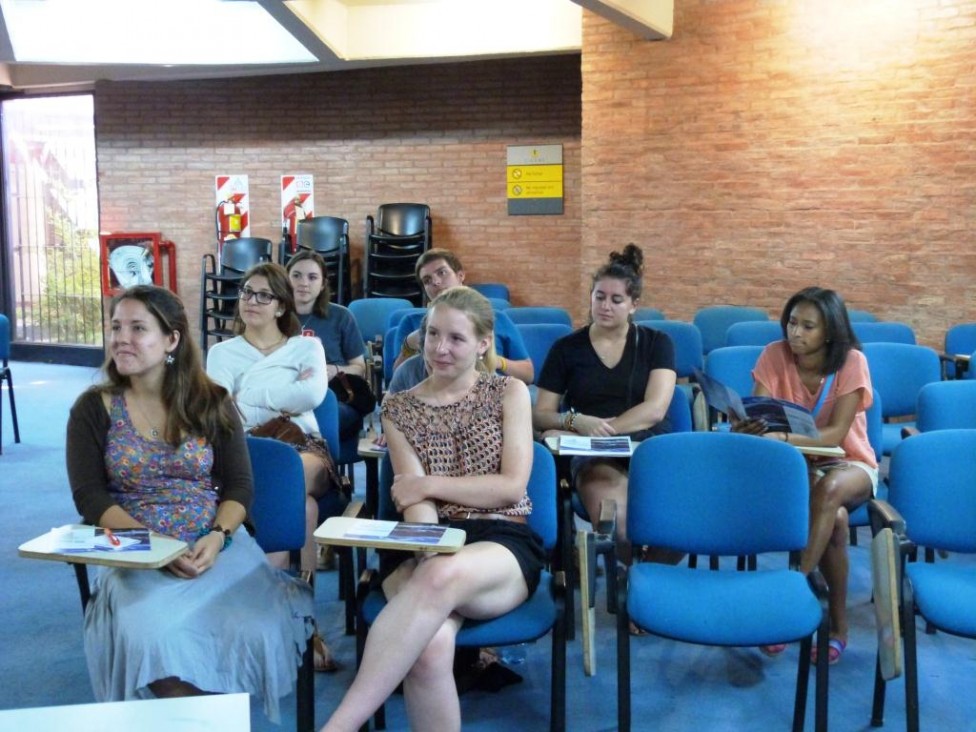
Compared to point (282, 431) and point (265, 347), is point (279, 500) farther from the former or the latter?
point (265, 347)

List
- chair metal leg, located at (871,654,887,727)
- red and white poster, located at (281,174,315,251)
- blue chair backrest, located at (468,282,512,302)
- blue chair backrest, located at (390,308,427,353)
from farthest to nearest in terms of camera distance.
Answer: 1. red and white poster, located at (281,174,315,251)
2. blue chair backrest, located at (468,282,512,302)
3. blue chair backrest, located at (390,308,427,353)
4. chair metal leg, located at (871,654,887,727)

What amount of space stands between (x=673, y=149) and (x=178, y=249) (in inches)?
230

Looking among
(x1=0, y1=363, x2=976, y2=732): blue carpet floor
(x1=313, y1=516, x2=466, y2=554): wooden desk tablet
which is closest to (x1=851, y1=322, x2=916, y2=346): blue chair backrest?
(x1=0, y1=363, x2=976, y2=732): blue carpet floor

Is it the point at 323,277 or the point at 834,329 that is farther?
the point at 323,277

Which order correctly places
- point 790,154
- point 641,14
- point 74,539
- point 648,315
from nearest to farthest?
point 74,539, point 648,315, point 641,14, point 790,154

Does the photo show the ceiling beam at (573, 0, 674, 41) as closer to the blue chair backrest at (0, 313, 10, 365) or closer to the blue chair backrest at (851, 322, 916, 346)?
the blue chair backrest at (851, 322, 916, 346)

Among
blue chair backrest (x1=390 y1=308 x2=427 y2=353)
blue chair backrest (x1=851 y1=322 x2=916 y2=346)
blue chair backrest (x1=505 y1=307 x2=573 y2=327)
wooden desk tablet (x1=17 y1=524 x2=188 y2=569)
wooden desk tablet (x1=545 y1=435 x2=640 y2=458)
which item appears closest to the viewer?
wooden desk tablet (x1=17 y1=524 x2=188 y2=569)

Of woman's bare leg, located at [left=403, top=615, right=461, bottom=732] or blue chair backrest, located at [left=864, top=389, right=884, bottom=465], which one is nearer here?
woman's bare leg, located at [left=403, top=615, right=461, bottom=732]

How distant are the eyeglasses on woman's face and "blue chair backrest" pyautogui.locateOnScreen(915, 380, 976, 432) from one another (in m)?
2.57

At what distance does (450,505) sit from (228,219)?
8.60 metres

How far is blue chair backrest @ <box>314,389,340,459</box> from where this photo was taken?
383cm

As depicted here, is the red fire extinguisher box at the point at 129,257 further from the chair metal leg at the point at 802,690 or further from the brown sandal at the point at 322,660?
the chair metal leg at the point at 802,690

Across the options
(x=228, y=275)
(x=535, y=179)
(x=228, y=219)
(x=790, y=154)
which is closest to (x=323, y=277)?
(x=790, y=154)

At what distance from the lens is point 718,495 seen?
2871mm
